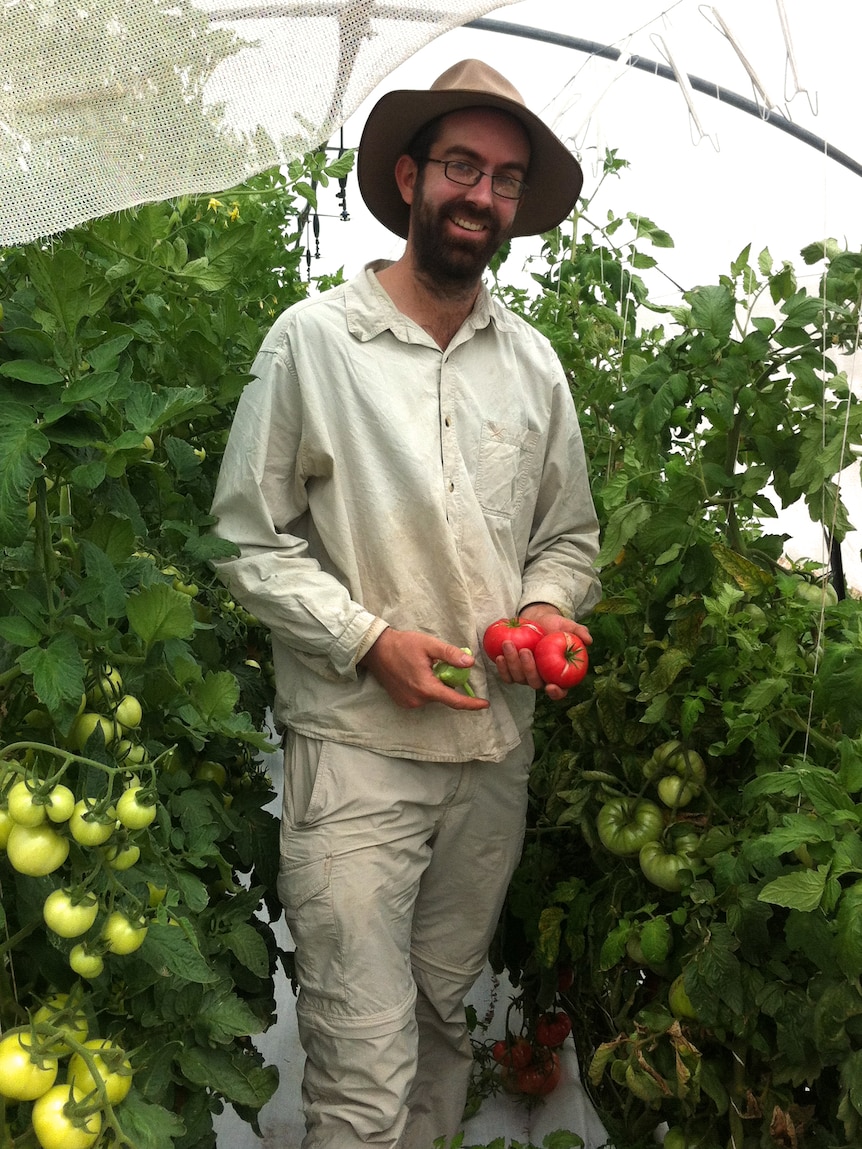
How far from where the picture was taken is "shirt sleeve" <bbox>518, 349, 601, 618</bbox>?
211 centimetres

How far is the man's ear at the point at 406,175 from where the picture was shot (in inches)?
79.9

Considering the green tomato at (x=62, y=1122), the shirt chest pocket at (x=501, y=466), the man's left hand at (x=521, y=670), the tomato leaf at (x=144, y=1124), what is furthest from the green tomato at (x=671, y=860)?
the green tomato at (x=62, y=1122)

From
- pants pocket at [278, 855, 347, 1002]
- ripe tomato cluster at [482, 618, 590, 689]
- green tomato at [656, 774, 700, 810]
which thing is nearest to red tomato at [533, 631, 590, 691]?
ripe tomato cluster at [482, 618, 590, 689]

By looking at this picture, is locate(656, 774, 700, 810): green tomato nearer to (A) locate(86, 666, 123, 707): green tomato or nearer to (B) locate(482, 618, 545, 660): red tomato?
(B) locate(482, 618, 545, 660): red tomato

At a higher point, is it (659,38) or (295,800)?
(659,38)

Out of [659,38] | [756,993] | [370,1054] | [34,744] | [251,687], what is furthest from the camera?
[251,687]

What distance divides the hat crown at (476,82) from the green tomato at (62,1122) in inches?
59.3

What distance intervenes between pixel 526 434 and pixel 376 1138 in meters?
1.15

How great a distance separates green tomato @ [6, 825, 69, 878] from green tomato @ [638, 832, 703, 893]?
1011 mm

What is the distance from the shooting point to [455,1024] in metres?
2.19

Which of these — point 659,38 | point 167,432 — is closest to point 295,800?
point 167,432

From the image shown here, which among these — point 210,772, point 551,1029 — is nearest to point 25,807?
point 210,772

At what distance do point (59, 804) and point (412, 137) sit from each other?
1.41 metres

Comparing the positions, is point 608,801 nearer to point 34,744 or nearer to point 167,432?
point 167,432
